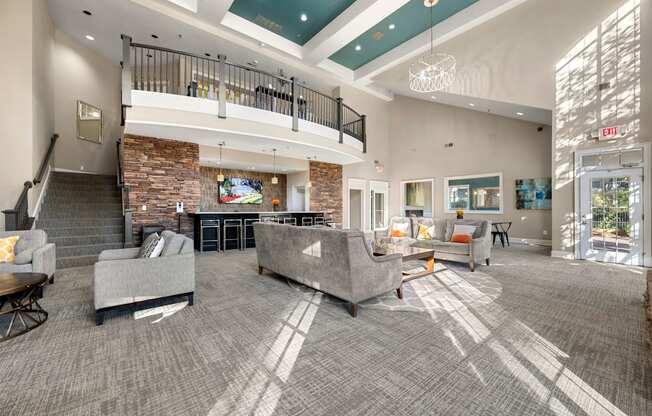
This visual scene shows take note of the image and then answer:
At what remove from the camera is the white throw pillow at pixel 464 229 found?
17.7ft

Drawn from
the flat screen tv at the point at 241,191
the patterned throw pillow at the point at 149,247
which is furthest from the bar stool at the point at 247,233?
the patterned throw pillow at the point at 149,247

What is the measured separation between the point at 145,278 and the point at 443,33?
8.62m

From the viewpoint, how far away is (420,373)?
75.5 inches

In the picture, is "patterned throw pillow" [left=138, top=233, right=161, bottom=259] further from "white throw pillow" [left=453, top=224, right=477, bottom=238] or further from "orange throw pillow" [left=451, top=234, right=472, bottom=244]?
"white throw pillow" [left=453, top=224, right=477, bottom=238]

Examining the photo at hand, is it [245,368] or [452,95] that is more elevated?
[452,95]

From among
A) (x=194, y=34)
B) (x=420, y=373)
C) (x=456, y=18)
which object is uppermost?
(x=456, y=18)

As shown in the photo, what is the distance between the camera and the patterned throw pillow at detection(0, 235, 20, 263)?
347 centimetres

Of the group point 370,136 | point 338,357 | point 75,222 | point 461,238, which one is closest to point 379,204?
point 370,136

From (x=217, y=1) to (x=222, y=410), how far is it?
7.21 meters

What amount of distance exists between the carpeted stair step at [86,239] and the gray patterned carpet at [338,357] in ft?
6.76

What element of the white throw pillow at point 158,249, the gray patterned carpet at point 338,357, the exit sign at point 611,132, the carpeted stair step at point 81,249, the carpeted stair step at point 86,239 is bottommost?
the gray patterned carpet at point 338,357

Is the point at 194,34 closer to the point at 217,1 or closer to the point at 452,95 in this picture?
the point at 217,1

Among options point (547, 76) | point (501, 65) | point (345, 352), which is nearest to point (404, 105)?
point (501, 65)

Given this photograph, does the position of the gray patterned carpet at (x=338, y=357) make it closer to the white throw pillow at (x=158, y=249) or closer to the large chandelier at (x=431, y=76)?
the white throw pillow at (x=158, y=249)
